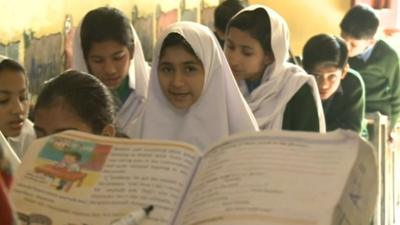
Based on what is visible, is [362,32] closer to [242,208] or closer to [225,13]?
[225,13]

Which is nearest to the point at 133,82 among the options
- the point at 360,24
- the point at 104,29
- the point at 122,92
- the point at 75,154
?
the point at 122,92

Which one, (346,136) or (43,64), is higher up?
(346,136)

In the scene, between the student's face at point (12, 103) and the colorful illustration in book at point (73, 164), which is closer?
the colorful illustration in book at point (73, 164)

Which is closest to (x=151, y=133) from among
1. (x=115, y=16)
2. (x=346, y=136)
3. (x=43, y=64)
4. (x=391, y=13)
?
(x=115, y=16)

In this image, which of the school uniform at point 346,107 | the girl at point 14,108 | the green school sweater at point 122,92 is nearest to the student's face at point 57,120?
the girl at point 14,108

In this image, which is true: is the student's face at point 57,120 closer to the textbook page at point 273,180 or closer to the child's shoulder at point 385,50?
the textbook page at point 273,180

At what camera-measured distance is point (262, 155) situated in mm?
975

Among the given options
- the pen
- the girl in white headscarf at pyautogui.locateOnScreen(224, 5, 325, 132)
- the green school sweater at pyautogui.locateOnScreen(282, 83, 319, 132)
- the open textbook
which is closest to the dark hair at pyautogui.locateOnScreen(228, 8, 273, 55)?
the girl in white headscarf at pyautogui.locateOnScreen(224, 5, 325, 132)

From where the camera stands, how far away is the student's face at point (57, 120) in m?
1.57

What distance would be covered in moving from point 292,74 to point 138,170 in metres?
1.62

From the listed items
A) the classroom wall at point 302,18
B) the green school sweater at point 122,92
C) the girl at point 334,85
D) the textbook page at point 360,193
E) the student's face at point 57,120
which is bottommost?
the classroom wall at point 302,18

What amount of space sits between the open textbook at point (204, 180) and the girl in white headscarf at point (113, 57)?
126 centimetres

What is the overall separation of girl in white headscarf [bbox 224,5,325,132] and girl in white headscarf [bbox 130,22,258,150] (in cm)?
32

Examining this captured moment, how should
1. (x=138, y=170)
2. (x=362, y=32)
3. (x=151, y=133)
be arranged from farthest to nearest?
(x=362, y=32) → (x=151, y=133) → (x=138, y=170)
